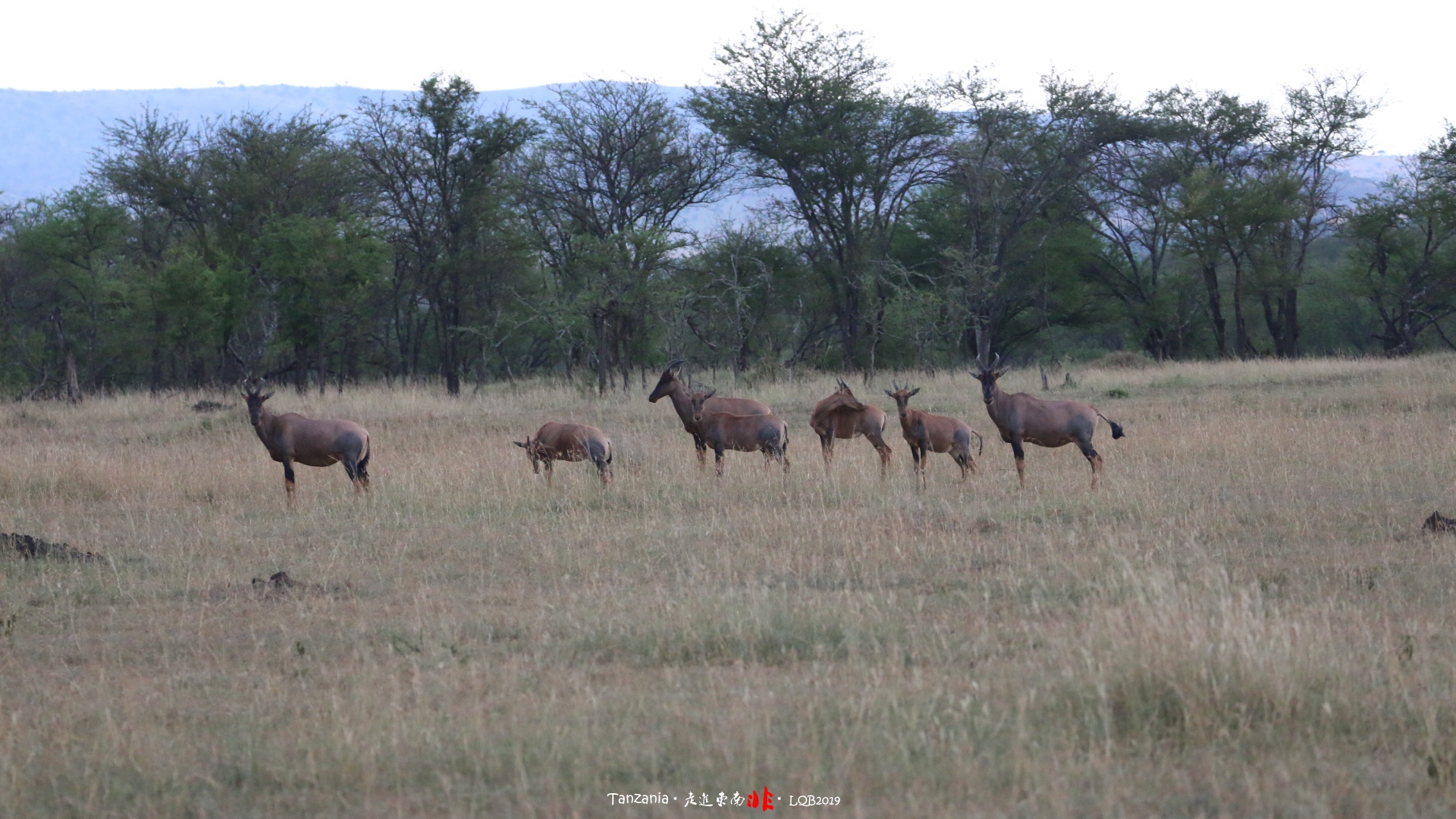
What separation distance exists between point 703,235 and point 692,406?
2470 centimetres

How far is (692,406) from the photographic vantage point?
520 inches

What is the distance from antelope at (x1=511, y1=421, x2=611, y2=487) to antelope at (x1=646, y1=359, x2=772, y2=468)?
0.95 m

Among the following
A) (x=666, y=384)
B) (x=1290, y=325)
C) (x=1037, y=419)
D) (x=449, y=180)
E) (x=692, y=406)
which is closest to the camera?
(x=1037, y=419)

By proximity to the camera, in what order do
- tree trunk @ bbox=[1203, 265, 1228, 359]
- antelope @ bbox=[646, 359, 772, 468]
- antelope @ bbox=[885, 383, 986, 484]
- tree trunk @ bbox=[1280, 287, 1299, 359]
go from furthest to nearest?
tree trunk @ bbox=[1280, 287, 1299, 359] < tree trunk @ bbox=[1203, 265, 1228, 359] < antelope @ bbox=[646, 359, 772, 468] < antelope @ bbox=[885, 383, 986, 484]

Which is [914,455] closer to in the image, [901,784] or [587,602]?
[587,602]

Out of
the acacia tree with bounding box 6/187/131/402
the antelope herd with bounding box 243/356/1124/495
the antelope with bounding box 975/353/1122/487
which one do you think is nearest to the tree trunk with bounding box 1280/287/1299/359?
the antelope herd with bounding box 243/356/1124/495

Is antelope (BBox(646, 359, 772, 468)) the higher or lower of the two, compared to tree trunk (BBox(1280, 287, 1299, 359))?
lower

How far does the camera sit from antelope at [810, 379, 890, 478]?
42.7 feet

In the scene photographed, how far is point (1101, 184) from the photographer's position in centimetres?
3712

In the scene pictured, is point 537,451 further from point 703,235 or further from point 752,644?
point 703,235

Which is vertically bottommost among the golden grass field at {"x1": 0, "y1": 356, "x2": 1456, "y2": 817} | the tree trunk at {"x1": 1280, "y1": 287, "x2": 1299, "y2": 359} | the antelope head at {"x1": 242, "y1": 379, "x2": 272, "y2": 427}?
the golden grass field at {"x1": 0, "y1": 356, "x2": 1456, "y2": 817}

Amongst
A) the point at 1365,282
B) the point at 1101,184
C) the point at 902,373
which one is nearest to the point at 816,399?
the point at 902,373

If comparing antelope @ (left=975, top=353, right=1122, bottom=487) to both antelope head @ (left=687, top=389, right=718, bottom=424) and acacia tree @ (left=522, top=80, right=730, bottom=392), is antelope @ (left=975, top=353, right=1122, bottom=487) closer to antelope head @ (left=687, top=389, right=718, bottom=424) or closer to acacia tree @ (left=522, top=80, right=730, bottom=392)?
antelope head @ (left=687, top=389, right=718, bottom=424)

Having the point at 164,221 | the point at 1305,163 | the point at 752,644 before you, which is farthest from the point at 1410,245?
the point at 752,644
